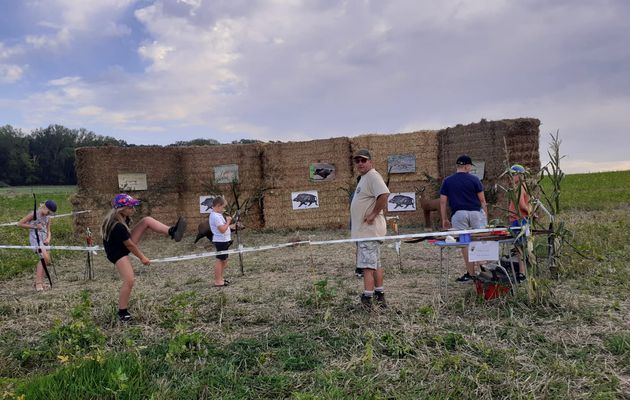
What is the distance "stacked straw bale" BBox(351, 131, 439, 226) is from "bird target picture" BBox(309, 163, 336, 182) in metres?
0.88

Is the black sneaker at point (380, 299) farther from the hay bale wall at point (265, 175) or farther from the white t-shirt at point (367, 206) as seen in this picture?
the hay bale wall at point (265, 175)

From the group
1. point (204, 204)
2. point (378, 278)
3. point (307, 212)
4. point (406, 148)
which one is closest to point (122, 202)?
point (378, 278)

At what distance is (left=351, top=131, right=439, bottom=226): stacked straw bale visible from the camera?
45.5 feet

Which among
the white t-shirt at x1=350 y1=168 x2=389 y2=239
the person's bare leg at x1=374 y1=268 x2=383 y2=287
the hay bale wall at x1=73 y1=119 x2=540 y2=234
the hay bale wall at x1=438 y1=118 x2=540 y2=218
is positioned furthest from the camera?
the hay bale wall at x1=73 y1=119 x2=540 y2=234

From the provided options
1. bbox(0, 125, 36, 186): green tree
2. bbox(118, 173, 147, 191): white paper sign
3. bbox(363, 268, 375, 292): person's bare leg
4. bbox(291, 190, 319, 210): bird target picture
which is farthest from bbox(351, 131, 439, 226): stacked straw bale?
bbox(0, 125, 36, 186): green tree

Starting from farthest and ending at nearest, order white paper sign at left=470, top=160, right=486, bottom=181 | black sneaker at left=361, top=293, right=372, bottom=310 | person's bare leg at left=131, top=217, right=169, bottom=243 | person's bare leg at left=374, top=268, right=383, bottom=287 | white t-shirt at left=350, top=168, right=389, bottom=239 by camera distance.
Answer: white paper sign at left=470, top=160, right=486, bottom=181
person's bare leg at left=131, top=217, right=169, bottom=243
person's bare leg at left=374, top=268, right=383, bottom=287
white t-shirt at left=350, top=168, right=389, bottom=239
black sneaker at left=361, top=293, right=372, bottom=310

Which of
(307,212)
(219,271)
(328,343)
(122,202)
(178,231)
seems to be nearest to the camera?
(328,343)

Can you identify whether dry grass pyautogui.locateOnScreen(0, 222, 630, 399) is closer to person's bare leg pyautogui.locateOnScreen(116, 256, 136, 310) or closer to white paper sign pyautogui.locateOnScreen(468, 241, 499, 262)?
person's bare leg pyautogui.locateOnScreen(116, 256, 136, 310)

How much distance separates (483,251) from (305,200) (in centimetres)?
910

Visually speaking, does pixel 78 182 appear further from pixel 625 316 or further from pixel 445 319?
pixel 625 316

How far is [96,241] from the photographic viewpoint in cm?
1335

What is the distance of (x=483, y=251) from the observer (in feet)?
17.6

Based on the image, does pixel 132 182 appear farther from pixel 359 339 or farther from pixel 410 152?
pixel 359 339

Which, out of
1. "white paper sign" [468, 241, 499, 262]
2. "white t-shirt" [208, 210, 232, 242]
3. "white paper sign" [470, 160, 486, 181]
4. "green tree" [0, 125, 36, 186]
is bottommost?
"white paper sign" [468, 241, 499, 262]
